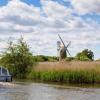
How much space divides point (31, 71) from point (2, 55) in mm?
7731

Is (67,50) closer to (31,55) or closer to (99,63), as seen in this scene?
(31,55)

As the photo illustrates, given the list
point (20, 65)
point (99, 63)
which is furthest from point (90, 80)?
point (20, 65)

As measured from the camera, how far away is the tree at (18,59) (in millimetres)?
58497

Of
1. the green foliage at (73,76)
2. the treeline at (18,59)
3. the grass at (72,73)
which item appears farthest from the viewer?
the treeline at (18,59)

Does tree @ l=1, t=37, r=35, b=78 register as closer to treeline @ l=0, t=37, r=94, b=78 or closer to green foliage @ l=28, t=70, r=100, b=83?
treeline @ l=0, t=37, r=94, b=78

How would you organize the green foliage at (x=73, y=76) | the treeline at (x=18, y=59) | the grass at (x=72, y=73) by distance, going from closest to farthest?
1. the green foliage at (x=73, y=76)
2. the grass at (x=72, y=73)
3. the treeline at (x=18, y=59)

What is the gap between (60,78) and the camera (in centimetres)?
4669

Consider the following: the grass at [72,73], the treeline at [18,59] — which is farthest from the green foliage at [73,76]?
the treeline at [18,59]

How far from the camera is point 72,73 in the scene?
45.8 meters

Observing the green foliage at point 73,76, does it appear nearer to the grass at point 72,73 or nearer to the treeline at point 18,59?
the grass at point 72,73

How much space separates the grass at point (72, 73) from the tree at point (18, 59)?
7335mm

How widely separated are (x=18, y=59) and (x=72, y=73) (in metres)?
15.3

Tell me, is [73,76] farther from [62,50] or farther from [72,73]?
[62,50]

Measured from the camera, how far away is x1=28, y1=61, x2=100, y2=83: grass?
44656 mm
